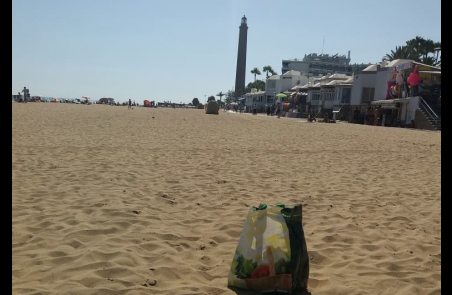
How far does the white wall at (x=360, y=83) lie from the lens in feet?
128

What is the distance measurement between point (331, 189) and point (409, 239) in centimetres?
226

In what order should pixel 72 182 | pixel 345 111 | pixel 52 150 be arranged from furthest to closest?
pixel 345 111 → pixel 52 150 → pixel 72 182

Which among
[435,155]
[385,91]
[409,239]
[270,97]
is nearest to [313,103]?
[385,91]

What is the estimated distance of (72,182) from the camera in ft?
19.9

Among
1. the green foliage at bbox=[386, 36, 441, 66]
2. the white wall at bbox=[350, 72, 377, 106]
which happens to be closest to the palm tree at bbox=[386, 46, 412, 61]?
the green foliage at bbox=[386, 36, 441, 66]

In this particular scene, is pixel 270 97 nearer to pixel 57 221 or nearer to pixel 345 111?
pixel 345 111

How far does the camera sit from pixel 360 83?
3966 centimetres

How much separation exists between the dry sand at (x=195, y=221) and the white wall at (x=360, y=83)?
32.5m

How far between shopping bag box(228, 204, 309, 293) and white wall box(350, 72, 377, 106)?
38.8 meters

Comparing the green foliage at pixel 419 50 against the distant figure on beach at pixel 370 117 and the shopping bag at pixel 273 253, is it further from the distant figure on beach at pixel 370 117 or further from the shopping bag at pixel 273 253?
the shopping bag at pixel 273 253

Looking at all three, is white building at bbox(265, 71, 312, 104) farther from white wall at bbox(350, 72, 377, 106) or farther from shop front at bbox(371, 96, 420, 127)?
shop front at bbox(371, 96, 420, 127)

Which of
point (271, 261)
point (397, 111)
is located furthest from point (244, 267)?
point (397, 111)

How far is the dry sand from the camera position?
3.02 metres
